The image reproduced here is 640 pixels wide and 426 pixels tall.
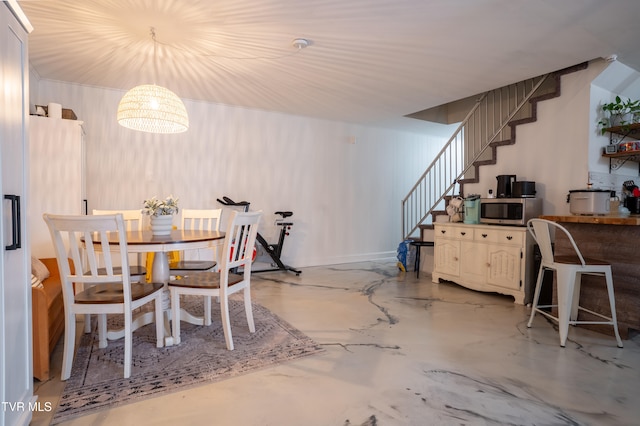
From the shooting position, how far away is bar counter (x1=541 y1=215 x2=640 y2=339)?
264 cm

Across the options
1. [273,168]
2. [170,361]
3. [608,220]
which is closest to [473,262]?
[608,220]

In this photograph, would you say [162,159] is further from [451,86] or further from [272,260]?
[451,86]

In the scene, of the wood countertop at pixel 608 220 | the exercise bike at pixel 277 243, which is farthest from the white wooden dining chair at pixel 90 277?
the wood countertop at pixel 608 220

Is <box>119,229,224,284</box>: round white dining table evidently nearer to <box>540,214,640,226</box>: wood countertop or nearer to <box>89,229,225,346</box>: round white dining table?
<box>89,229,225,346</box>: round white dining table

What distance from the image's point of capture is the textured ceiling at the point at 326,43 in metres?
2.54

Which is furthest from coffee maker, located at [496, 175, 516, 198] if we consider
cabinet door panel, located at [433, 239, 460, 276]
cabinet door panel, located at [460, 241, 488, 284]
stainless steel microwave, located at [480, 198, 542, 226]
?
cabinet door panel, located at [433, 239, 460, 276]

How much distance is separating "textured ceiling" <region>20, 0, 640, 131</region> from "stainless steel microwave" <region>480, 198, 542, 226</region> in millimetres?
1361

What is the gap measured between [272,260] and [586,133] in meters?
4.21

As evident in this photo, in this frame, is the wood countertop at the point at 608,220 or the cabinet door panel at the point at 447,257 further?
the cabinet door panel at the point at 447,257

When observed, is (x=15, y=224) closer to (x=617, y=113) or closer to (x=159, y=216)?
(x=159, y=216)

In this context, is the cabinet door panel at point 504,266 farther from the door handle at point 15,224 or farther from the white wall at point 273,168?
the door handle at point 15,224

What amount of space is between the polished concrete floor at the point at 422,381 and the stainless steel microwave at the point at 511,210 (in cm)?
96

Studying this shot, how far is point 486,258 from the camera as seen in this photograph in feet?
13.1

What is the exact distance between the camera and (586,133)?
140 inches
